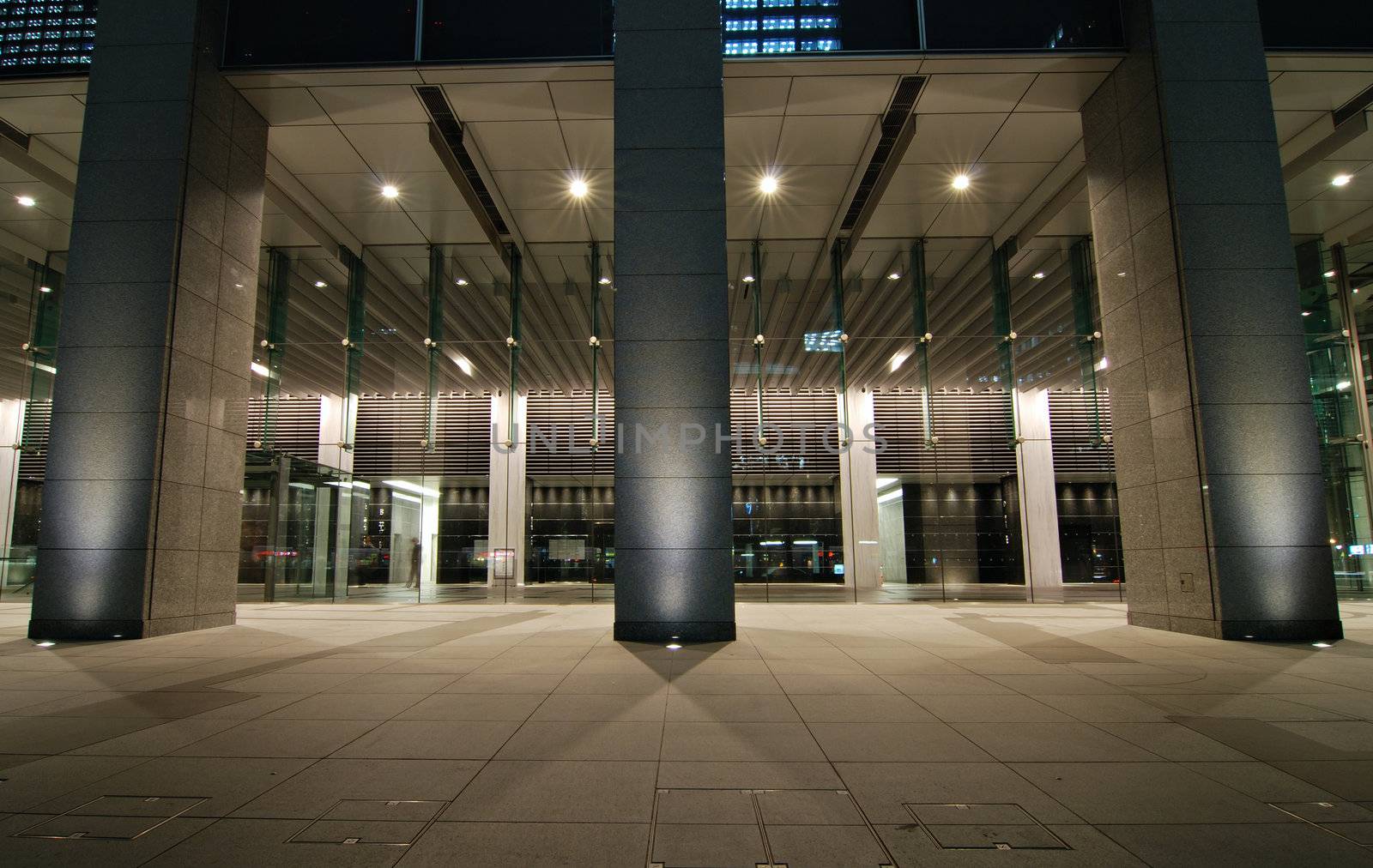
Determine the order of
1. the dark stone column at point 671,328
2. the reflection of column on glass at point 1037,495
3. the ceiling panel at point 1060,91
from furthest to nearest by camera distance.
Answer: the reflection of column on glass at point 1037,495
the ceiling panel at point 1060,91
the dark stone column at point 671,328

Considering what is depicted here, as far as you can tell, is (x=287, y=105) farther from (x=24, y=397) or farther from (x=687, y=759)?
(x=24, y=397)

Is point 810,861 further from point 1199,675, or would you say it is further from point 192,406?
point 192,406

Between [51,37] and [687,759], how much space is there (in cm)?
1303

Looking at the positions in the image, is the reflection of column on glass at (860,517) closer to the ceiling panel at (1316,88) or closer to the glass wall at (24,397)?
the ceiling panel at (1316,88)

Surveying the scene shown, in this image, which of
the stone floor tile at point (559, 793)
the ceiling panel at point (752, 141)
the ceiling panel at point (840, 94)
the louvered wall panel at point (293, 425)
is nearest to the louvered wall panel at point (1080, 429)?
the ceiling panel at point (840, 94)

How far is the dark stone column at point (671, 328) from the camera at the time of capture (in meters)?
8.46

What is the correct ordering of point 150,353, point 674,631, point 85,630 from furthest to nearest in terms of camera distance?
point 150,353, point 85,630, point 674,631

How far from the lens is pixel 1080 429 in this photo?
54.7 feet

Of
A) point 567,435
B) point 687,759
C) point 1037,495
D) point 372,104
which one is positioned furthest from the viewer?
point 1037,495

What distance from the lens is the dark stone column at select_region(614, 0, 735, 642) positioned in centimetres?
846

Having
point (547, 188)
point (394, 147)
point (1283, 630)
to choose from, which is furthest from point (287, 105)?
point (1283, 630)

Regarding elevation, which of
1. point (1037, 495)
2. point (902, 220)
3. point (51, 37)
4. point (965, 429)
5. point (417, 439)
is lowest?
point (1037, 495)

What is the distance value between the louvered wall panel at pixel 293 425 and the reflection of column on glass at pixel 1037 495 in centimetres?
1531

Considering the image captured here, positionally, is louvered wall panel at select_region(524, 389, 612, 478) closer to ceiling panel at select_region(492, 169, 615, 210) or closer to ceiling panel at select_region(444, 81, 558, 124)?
ceiling panel at select_region(492, 169, 615, 210)
